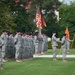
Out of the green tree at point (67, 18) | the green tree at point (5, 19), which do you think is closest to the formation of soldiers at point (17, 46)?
the green tree at point (5, 19)

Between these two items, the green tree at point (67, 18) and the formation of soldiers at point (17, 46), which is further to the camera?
the green tree at point (67, 18)

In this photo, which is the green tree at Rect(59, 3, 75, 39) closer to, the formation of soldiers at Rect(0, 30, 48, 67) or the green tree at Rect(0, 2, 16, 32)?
the green tree at Rect(0, 2, 16, 32)

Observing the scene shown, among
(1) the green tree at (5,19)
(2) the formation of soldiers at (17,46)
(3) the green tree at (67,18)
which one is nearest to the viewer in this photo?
(2) the formation of soldiers at (17,46)

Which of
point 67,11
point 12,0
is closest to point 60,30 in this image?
point 67,11

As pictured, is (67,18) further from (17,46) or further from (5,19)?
(17,46)

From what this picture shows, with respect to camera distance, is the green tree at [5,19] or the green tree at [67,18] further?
the green tree at [67,18]

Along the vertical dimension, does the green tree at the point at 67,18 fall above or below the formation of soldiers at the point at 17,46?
above

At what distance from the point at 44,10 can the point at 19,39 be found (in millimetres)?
54104

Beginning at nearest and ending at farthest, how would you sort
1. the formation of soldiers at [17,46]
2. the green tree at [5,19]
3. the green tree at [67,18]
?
the formation of soldiers at [17,46] < the green tree at [5,19] < the green tree at [67,18]

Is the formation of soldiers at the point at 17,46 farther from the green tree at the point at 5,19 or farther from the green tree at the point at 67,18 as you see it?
the green tree at the point at 67,18

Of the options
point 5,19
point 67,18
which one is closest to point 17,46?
point 5,19

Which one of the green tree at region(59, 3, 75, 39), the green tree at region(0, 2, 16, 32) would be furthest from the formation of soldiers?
the green tree at region(59, 3, 75, 39)

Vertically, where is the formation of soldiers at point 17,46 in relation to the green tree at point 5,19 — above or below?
below

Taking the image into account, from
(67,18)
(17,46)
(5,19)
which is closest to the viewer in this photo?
(17,46)
